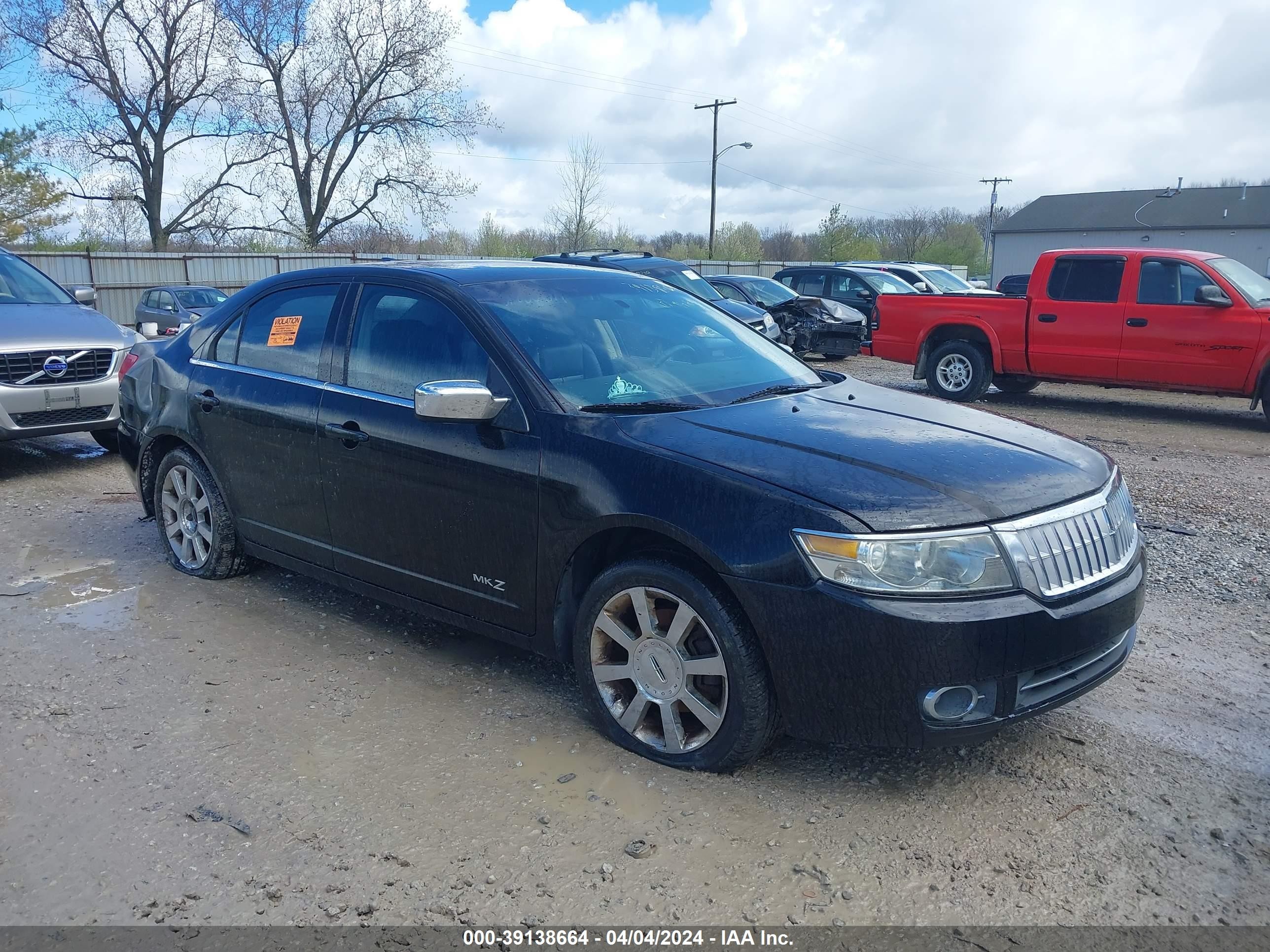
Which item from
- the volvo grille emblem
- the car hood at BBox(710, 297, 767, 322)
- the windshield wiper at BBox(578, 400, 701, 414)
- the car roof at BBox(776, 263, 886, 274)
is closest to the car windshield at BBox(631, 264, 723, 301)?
the car hood at BBox(710, 297, 767, 322)

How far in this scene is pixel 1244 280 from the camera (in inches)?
422

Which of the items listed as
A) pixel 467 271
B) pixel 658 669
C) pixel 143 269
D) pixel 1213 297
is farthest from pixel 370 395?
pixel 143 269

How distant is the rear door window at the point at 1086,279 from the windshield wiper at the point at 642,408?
907 centimetres

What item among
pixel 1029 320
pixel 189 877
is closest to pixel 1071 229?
pixel 1029 320

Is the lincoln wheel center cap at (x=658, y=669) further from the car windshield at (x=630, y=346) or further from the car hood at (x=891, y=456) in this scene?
the car windshield at (x=630, y=346)

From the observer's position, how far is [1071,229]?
196ft

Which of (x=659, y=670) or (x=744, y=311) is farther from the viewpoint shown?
(x=744, y=311)

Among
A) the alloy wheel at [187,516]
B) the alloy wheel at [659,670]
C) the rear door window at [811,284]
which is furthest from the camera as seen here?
the rear door window at [811,284]

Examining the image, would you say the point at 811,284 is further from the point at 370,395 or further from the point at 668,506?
the point at 668,506

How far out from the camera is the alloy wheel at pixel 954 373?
40.1ft

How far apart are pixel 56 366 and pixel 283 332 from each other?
4.08 m

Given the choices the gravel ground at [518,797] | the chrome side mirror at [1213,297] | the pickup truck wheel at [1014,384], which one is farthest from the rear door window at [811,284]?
the gravel ground at [518,797]

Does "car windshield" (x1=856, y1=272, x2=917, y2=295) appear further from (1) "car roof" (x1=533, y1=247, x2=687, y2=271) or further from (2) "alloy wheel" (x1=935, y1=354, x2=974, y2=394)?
(2) "alloy wheel" (x1=935, y1=354, x2=974, y2=394)

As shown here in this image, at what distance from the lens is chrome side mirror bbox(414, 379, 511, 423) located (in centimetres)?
354
